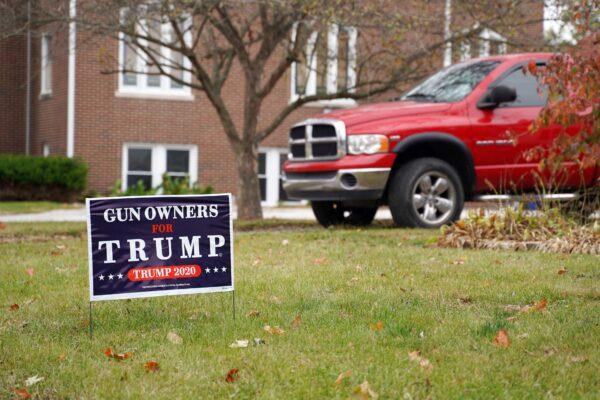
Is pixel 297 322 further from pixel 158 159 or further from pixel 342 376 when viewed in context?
pixel 158 159

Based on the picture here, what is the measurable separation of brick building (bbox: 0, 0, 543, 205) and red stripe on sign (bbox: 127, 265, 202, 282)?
16466 millimetres

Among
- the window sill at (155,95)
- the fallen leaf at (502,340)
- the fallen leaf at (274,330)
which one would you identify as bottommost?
the fallen leaf at (274,330)

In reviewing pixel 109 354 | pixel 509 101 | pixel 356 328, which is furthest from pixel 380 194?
pixel 109 354

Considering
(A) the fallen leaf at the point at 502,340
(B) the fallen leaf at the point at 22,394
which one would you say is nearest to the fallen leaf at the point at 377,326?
(A) the fallen leaf at the point at 502,340

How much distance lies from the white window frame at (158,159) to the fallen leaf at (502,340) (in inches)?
719

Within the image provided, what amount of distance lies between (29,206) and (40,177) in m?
1.69

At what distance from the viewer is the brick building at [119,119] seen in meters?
22.9

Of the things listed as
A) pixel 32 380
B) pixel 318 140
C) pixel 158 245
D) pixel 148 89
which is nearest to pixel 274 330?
pixel 158 245

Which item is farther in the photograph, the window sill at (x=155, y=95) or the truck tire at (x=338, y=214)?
the window sill at (x=155, y=95)

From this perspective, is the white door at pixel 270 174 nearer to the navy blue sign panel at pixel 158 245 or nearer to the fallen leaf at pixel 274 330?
the navy blue sign panel at pixel 158 245

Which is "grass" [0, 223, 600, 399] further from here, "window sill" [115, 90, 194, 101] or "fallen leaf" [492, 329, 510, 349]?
"window sill" [115, 90, 194, 101]

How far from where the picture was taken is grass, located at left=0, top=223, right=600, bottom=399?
4.58m

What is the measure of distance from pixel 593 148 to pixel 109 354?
4139 mm

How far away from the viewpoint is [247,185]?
602 inches
